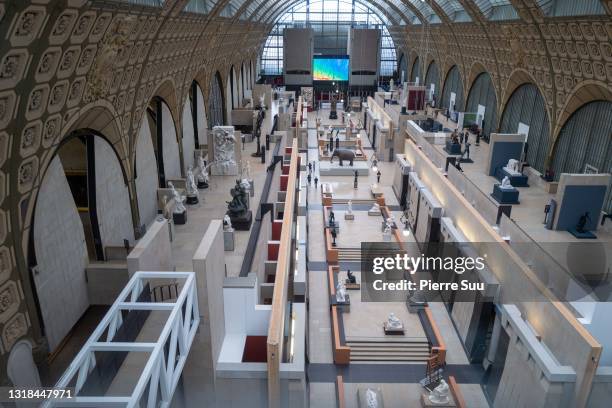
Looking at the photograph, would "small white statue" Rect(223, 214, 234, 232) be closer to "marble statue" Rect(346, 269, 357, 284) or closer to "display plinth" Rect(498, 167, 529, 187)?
"marble statue" Rect(346, 269, 357, 284)

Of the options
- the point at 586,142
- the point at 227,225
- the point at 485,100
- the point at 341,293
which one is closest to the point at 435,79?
the point at 485,100

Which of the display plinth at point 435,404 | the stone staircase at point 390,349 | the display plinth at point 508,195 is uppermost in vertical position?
the display plinth at point 508,195

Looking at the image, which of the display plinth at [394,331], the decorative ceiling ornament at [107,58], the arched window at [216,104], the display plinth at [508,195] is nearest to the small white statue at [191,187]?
the decorative ceiling ornament at [107,58]

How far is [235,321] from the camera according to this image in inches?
413

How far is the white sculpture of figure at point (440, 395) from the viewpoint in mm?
12095

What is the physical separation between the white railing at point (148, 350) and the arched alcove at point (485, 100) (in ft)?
92.3

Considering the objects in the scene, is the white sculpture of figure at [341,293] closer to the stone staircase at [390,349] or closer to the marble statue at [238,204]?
the stone staircase at [390,349]

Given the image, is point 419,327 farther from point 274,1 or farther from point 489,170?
point 274,1

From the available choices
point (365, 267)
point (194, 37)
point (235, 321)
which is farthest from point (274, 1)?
point (235, 321)

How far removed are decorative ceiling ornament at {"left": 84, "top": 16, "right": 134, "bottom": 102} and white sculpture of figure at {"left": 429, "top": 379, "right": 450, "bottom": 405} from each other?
1219cm

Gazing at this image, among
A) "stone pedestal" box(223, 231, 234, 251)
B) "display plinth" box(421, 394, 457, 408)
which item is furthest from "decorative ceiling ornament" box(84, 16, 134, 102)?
"display plinth" box(421, 394, 457, 408)

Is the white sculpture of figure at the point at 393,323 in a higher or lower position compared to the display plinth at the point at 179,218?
lower

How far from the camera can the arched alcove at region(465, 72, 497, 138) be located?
107ft

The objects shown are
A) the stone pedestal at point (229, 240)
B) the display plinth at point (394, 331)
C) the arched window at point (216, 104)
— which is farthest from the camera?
the arched window at point (216, 104)
